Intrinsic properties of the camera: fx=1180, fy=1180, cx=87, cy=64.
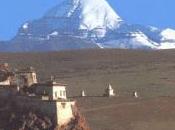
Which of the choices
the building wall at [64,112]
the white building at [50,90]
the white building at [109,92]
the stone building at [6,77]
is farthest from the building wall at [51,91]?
the white building at [109,92]

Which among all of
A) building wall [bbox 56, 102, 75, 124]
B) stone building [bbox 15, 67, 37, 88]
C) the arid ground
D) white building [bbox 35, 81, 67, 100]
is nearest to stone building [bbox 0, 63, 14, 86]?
stone building [bbox 15, 67, 37, 88]

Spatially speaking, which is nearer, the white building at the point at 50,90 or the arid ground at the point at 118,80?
the white building at the point at 50,90

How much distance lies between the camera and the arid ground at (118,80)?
269 feet

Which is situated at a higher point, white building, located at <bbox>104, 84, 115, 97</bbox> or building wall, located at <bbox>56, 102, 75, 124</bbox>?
building wall, located at <bbox>56, 102, 75, 124</bbox>

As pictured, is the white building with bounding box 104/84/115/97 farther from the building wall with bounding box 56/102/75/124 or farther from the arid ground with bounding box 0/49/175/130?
the building wall with bounding box 56/102/75/124

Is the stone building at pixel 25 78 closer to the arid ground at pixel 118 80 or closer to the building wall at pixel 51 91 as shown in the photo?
the building wall at pixel 51 91

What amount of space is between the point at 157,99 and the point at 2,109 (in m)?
25.1

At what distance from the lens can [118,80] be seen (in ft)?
342

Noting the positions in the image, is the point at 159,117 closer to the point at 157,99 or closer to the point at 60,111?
the point at 157,99

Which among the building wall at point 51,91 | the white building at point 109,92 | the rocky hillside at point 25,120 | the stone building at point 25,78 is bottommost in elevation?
the white building at point 109,92

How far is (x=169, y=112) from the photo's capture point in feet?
277

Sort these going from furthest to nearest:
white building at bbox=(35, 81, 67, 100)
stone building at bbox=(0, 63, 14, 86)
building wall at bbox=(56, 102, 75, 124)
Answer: stone building at bbox=(0, 63, 14, 86) → white building at bbox=(35, 81, 67, 100) → building wall at bbox=(56, 102, 75, 124)

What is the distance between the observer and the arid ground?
82.0 metres

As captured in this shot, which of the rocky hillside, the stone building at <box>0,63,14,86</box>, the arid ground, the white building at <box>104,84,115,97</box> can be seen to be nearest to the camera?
the rocky hillside
